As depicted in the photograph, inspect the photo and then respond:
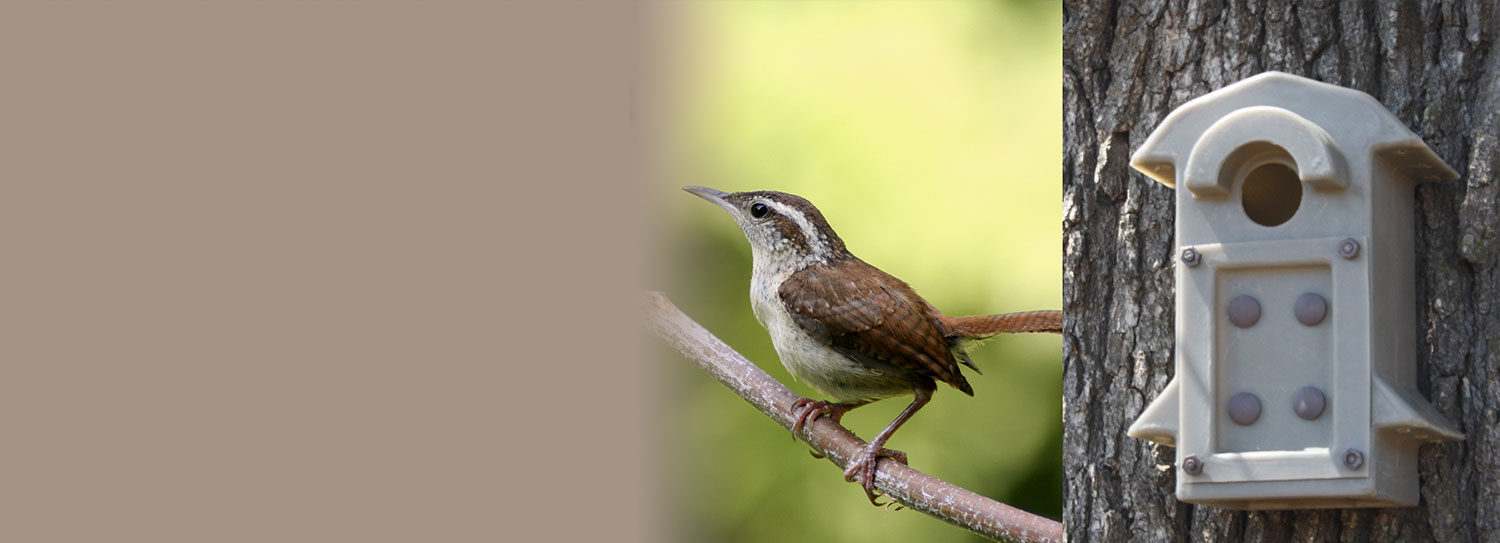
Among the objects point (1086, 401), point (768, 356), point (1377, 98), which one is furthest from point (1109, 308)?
point (768, 356)

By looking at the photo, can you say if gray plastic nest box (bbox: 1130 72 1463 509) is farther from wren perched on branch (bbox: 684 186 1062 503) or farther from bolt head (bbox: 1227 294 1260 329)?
wren perched on branch (bbox: 684 186 1062 503)

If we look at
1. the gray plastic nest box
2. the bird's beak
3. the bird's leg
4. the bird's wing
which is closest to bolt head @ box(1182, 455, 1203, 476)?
the gray plastic nest box

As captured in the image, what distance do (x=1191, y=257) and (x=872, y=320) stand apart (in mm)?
1873

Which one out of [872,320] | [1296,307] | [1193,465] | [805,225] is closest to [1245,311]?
[1296,307]

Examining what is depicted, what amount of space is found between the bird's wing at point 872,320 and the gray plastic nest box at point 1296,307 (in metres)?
1.78

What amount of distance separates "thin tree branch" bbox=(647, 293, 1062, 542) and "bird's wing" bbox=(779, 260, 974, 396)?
0.22 meters

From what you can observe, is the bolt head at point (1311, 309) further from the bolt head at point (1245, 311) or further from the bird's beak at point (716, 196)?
the bird's beak at point (716, 196)

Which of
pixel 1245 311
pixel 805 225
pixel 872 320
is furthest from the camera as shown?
pixel 805 225

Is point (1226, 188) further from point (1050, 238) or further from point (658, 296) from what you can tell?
point (1050, 238)

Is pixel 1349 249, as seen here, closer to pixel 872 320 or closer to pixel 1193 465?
pixel 1193 465

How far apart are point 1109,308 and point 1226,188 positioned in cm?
23

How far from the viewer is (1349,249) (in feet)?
5.53

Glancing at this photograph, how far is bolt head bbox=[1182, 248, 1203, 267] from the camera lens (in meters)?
1.77

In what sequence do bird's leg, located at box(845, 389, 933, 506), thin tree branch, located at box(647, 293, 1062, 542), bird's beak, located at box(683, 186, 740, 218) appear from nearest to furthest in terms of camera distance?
thin tree branch, located at box(647, 293, 1062, 542) < bird's leg, located at box(845, 389, 933, 506) < bird's beak, located at box(683, 186, 740, 218)
